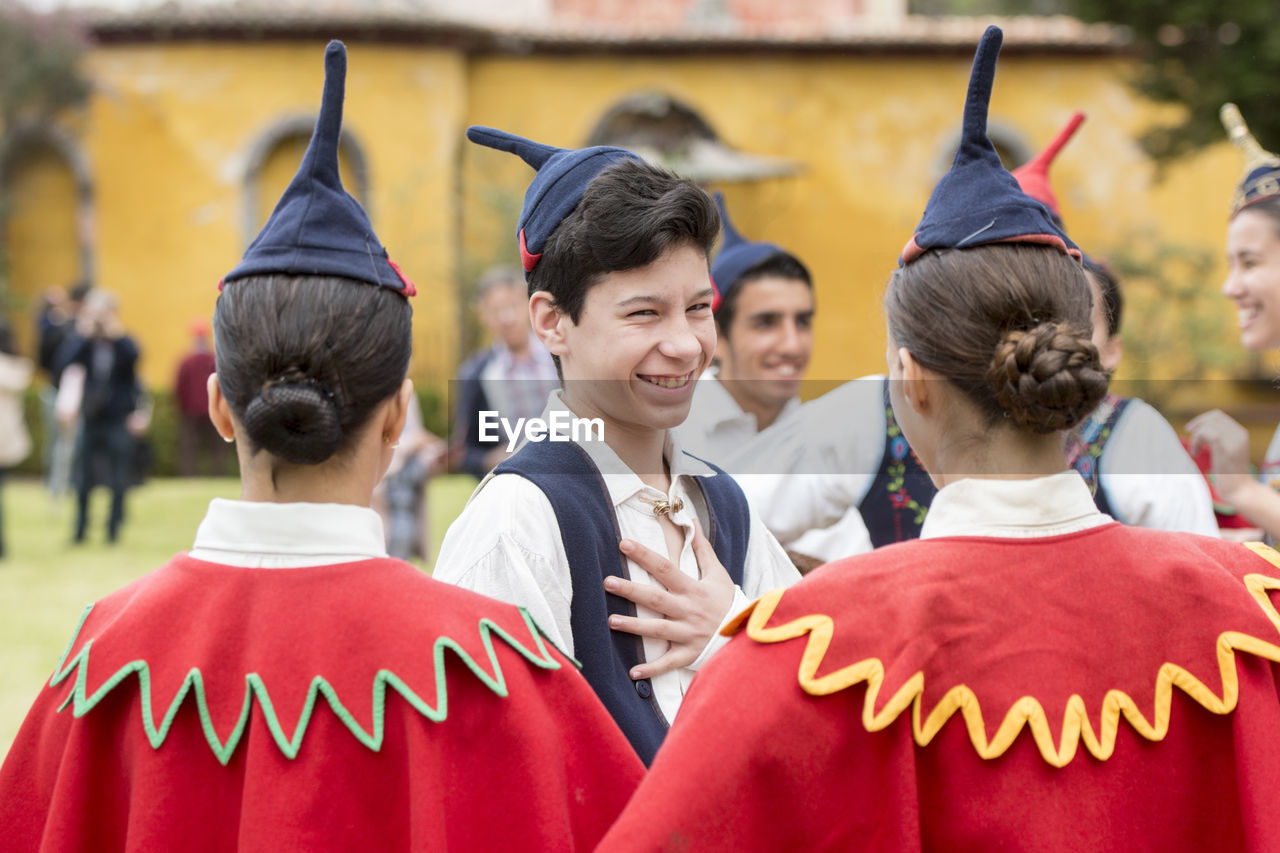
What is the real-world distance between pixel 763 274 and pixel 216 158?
13065 mm

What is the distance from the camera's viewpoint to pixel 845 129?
15.4 m

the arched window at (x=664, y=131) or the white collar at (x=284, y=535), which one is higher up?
the arched window at (x=664, y=131)

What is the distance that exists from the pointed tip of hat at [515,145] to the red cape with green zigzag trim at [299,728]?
820mm

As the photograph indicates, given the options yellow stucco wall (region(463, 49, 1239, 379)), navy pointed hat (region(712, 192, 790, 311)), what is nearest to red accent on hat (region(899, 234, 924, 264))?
navy pointed hat (region(712, 192, 790, 311))

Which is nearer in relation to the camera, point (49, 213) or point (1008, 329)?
point (1008, 329)

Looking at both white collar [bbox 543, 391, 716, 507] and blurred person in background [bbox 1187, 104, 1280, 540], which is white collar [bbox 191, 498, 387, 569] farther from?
blurred person in background [bbox 1187, 104, 1280, 540]

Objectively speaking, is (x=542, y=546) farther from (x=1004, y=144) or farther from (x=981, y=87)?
(x=1004, y=144)

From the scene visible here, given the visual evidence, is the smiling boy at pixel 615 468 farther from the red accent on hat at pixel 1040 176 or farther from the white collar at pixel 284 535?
the red accent on hat at pixel 1040 176

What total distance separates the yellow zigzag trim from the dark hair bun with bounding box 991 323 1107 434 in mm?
307

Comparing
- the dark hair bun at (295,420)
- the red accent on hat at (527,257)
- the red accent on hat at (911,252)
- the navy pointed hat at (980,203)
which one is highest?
the navy pointed hat at (980,203)

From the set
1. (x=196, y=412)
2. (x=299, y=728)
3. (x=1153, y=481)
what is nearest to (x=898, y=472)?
(x=1153, y=481)

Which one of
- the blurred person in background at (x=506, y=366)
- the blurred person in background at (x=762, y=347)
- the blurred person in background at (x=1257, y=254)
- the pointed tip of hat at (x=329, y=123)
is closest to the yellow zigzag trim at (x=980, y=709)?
the pointed tip of hat at (x=329, y=123)

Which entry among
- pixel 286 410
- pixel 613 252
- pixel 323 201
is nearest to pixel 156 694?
pixel 286 410

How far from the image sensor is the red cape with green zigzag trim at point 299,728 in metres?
1.38
